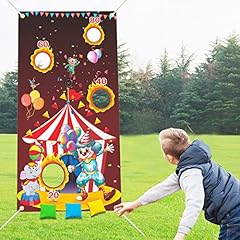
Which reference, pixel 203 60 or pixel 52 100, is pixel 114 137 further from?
pixel 203 60

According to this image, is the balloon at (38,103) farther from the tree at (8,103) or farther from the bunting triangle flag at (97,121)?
the tree at (8,103)

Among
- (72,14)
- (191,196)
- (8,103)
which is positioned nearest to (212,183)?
(191,196)

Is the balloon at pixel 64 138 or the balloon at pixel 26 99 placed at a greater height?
the balloon at pixel 26 99

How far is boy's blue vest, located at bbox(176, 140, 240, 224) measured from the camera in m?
2.25

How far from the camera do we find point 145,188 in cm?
471

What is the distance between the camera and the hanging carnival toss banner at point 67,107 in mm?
3490

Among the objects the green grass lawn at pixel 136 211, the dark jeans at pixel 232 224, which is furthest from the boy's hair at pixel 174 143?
the green grass lawn at pixel 136 211

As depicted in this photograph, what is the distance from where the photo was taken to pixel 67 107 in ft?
11.5

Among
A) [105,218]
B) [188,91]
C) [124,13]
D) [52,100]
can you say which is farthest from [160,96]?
[52,100]

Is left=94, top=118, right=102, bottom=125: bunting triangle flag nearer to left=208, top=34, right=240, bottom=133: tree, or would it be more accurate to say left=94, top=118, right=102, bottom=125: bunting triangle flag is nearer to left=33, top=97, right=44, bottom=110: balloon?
left=33, top=97, right=44, bottom=110: balloon

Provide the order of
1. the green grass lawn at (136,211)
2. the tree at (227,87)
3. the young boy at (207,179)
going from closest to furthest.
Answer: the young boy at (207,179) → the green grass lawn at (136,211) → the tree at (227,87)

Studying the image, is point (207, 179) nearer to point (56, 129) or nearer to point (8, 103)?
point (56, 129)

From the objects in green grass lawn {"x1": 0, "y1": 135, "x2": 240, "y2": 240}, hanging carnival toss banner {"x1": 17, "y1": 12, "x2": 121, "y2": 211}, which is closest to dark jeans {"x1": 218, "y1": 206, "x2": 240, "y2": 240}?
hanging carnival toss banner {"x1": 17, "y1": 12, "x2": 121, "y2": 211}

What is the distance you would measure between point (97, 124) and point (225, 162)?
1.81m
